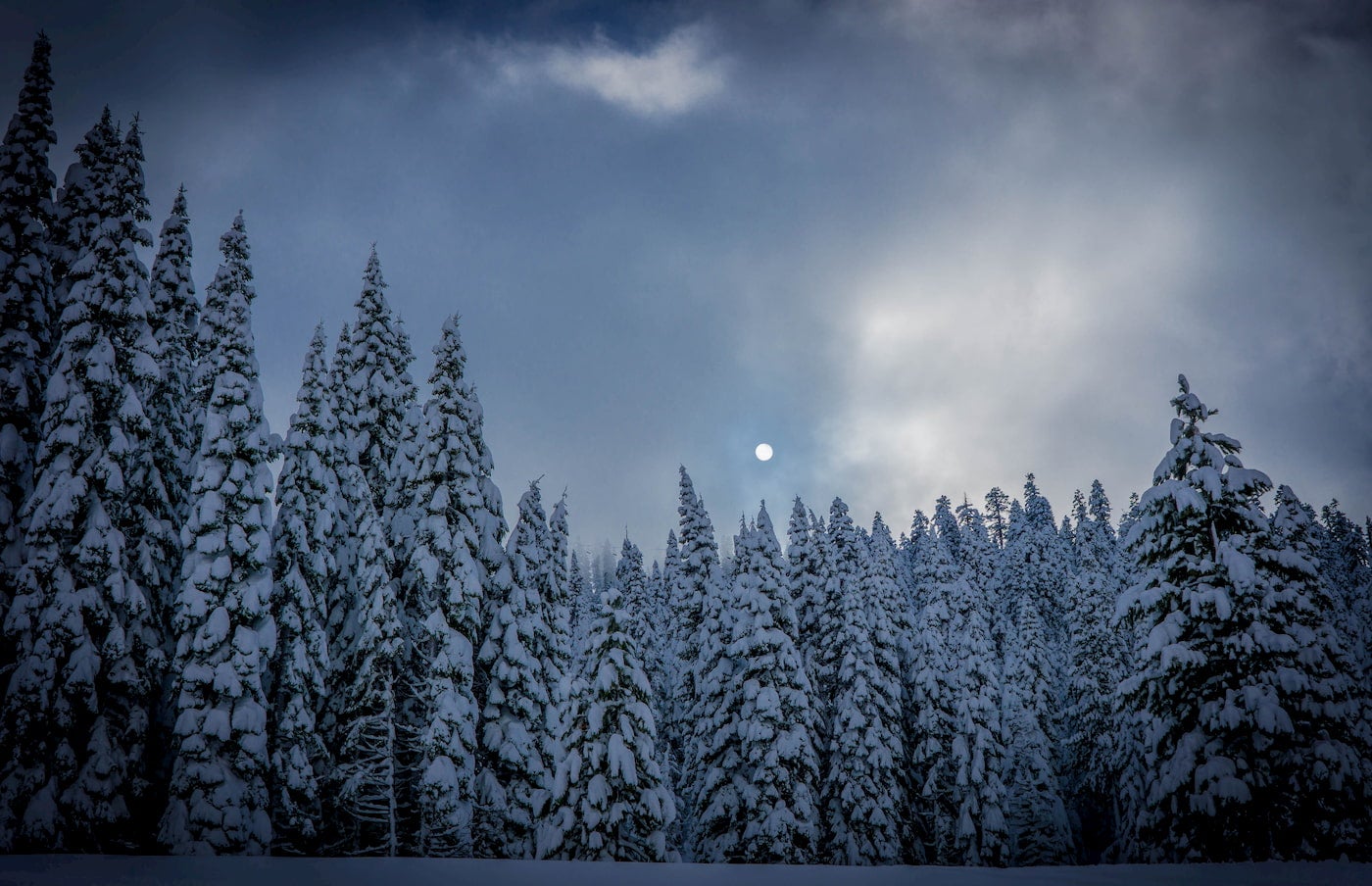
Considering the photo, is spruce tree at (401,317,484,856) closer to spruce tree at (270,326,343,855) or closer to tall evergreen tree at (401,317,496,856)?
tall evergreen tree at (401,317,496,856)

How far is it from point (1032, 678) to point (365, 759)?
38.5 metres

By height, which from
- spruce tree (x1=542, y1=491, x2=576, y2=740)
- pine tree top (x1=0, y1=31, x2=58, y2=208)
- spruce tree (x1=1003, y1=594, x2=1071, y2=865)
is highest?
pine tree top (x1=0, y1=31, x2=58, y2=208)

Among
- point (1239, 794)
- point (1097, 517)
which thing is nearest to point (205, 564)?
point (1239, 794)

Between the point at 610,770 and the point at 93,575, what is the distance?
15.4 meters

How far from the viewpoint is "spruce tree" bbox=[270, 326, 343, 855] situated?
22312 millimetres

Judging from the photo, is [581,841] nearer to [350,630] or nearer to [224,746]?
[224,746]

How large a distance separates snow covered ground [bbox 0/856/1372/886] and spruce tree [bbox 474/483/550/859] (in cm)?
1640

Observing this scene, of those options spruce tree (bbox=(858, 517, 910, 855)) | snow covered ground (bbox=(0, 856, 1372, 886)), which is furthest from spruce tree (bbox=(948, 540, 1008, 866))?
snow covered ground (bbox=(0, 856, 1372, 886))

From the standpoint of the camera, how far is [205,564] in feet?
65.5

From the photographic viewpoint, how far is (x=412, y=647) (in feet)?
84.5

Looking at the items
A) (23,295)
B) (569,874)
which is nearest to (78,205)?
(23,295)

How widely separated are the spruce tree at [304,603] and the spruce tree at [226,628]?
1.56m

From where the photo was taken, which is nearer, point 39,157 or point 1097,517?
point 39,157

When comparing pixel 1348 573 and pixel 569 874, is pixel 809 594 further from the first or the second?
pixel 1348 573
